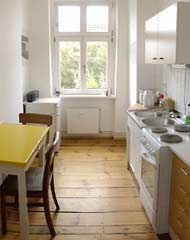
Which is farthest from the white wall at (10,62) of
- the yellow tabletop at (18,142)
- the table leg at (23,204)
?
the table leg at (23,204)

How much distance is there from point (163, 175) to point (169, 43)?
1.29 metres

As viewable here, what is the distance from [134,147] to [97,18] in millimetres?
2927

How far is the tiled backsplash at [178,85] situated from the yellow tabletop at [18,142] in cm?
162

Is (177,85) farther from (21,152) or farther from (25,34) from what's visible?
(25,34)

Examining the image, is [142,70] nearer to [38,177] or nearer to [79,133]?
[79,133]

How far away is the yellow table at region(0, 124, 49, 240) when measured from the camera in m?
1.90

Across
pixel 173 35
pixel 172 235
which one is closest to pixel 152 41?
pixel 173 35

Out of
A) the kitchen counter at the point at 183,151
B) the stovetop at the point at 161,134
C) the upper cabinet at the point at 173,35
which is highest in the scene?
the upper cabinet at the point at 173,35

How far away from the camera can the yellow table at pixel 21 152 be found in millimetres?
1900

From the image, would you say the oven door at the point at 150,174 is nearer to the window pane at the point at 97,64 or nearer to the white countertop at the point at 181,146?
the white countertop at the point at 181,146

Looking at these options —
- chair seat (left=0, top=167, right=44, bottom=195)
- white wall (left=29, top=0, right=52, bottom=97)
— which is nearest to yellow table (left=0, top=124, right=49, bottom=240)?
chair seat (left=0, top=167, right=44, bottom=195)

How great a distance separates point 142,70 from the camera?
4.29 meters

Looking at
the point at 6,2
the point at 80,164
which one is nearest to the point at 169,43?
the point at 6,2

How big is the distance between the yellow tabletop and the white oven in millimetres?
964
